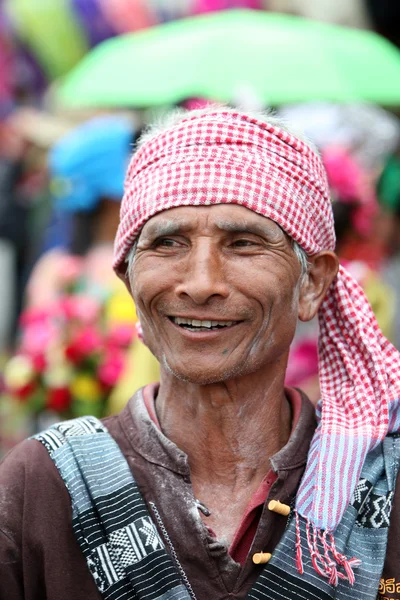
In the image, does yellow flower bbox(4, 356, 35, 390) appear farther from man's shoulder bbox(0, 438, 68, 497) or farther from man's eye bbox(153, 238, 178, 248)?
man's eye bbox(153, 238, 178, 248)

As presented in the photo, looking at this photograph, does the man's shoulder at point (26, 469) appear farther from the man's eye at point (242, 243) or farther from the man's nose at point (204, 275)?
the man's eye at point (242, 243)

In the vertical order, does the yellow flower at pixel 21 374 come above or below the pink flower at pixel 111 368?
below

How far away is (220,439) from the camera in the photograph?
9.77 feet

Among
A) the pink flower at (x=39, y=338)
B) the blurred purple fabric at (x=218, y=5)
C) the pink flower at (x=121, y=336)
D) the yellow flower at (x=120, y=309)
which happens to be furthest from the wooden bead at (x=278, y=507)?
the blurred purple fabric at (x=218, y=5)

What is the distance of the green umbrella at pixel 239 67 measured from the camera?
20.3 feet

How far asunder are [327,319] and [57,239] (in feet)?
17.4

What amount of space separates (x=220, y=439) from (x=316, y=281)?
1.79 feet

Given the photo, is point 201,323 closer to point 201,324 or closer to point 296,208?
point 201,324

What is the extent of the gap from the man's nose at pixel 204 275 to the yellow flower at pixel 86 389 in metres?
2.58

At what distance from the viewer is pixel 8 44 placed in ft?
33.9

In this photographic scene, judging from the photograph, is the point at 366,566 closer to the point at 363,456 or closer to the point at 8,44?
the point at 363,456

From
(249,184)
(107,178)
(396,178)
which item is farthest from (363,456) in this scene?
(396,178)

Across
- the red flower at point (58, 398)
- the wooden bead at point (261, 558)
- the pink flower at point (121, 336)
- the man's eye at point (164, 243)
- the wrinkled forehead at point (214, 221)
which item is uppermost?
the wrinkled forehead at point (214, 221)

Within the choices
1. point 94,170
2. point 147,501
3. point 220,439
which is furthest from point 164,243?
point 94,170
